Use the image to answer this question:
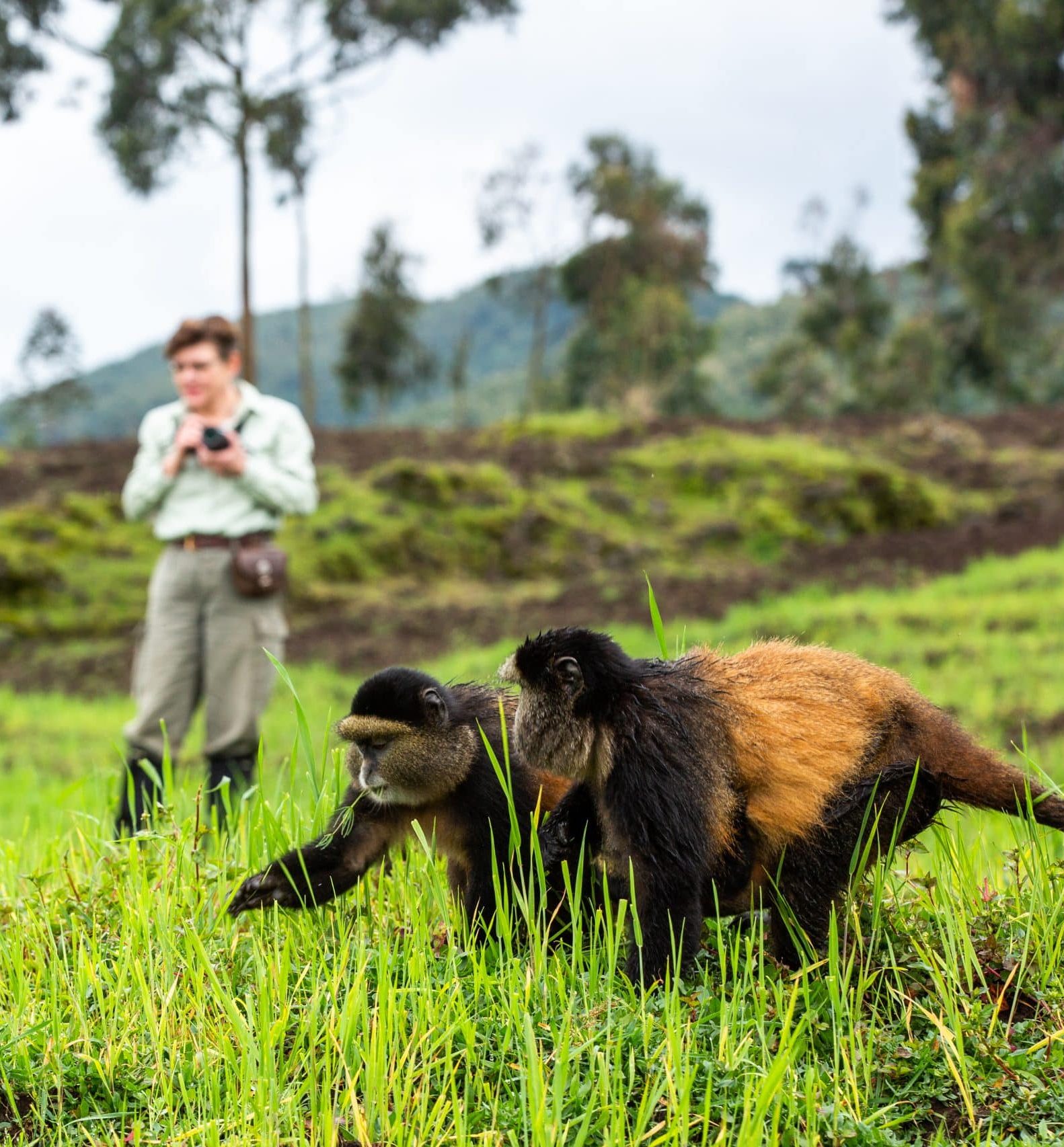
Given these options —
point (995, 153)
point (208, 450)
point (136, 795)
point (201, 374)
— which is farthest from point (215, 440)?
point (995, 153)

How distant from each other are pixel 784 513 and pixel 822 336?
33.4m

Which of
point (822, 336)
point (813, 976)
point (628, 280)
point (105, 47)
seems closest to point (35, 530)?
point (105, 47)

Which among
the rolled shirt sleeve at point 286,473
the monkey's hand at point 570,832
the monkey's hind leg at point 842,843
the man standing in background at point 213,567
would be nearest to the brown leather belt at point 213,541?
the man standing in background at point 213,567

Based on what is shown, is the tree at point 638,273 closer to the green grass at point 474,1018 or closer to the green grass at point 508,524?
the green grass at point 508,524

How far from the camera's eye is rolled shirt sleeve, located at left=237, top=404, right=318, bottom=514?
6.48m

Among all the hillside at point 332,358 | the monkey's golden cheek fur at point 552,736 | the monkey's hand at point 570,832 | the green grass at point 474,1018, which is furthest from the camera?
the hillside at point 332,358

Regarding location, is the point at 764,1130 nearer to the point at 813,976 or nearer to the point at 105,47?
the point at 813,976

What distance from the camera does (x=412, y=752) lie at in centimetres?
326

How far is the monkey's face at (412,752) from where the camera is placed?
10.7ft

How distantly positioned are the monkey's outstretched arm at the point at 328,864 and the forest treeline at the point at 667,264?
9.76 metres

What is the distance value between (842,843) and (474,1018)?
1032 mm

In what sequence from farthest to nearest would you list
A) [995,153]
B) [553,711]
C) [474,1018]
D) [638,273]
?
[638,273]
[995,153]
[553,711]
[474,1018]

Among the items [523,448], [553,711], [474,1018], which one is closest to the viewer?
[474,1018]

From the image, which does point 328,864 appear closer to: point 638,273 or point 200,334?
point 200,334
